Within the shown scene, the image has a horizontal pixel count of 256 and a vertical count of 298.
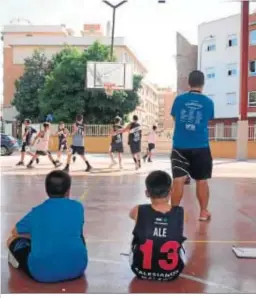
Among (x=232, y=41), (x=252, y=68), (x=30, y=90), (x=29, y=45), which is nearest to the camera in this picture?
(x=252, y=68)

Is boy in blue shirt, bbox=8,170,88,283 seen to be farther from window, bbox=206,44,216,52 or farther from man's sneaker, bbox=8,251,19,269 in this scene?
window, bbox=206,44,216,52

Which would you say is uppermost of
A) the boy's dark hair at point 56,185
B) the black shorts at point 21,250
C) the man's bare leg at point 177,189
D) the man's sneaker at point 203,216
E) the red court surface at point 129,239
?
the boy's dark hair at point 56,185

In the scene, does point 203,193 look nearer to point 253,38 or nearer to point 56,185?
point 56,185

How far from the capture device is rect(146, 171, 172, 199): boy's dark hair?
139 inches

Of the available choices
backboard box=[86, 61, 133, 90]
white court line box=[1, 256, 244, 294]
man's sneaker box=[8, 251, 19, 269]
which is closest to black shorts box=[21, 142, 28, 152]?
white court line box=[1, 256, 244, 294]

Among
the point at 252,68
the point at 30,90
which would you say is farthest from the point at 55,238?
the point at 30,90

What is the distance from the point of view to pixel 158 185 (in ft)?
11.7

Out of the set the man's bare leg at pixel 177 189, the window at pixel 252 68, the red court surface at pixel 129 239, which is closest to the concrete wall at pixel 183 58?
the window at pixel 252 68

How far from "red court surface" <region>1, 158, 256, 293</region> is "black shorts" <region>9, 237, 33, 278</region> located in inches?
3.4

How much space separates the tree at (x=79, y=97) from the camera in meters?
31.4

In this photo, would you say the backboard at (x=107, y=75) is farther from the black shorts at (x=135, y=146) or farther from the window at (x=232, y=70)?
the window at (x=232, y=70)

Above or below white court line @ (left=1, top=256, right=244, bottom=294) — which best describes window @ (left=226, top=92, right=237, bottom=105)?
above

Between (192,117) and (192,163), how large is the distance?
20.1 inches

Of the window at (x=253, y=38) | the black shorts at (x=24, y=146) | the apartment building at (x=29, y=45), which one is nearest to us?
the black shorts at (x=24, y=146)
